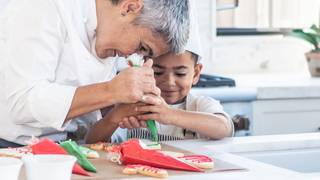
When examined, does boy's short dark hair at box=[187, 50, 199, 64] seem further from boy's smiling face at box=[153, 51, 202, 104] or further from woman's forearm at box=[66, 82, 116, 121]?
woman's forearm at box=[66, 82, 116, 121]

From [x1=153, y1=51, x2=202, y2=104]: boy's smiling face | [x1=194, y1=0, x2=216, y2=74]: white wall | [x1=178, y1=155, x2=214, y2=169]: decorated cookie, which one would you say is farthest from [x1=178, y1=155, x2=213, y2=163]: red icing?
[x1=194, y1=0, x2=216, y2=74]: white wall

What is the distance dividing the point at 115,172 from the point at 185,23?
57 centimetres

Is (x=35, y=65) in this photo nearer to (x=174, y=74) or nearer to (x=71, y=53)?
(x=71, y=53)

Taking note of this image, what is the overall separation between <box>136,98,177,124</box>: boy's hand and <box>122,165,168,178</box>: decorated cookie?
1.45 feet

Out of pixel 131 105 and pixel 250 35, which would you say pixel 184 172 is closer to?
pixel 131 105

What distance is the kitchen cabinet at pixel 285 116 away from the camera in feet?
9.40

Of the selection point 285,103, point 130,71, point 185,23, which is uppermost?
point 185,23

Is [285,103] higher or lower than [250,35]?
lower

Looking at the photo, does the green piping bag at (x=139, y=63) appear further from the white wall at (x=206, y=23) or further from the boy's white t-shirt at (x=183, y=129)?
the white wall at (x=206, y=23)

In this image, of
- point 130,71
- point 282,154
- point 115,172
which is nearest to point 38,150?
point 115,172

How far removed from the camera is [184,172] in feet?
4.13

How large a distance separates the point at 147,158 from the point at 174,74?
645 millimetres

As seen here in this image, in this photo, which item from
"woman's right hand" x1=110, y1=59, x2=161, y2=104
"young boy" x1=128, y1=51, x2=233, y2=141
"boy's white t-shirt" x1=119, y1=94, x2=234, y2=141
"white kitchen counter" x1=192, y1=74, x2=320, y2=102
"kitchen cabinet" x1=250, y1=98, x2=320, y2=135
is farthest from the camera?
"kitchen cabinet" x1=250, y1=98, x2=320, y2=135

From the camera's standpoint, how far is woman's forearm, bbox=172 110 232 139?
171cm
